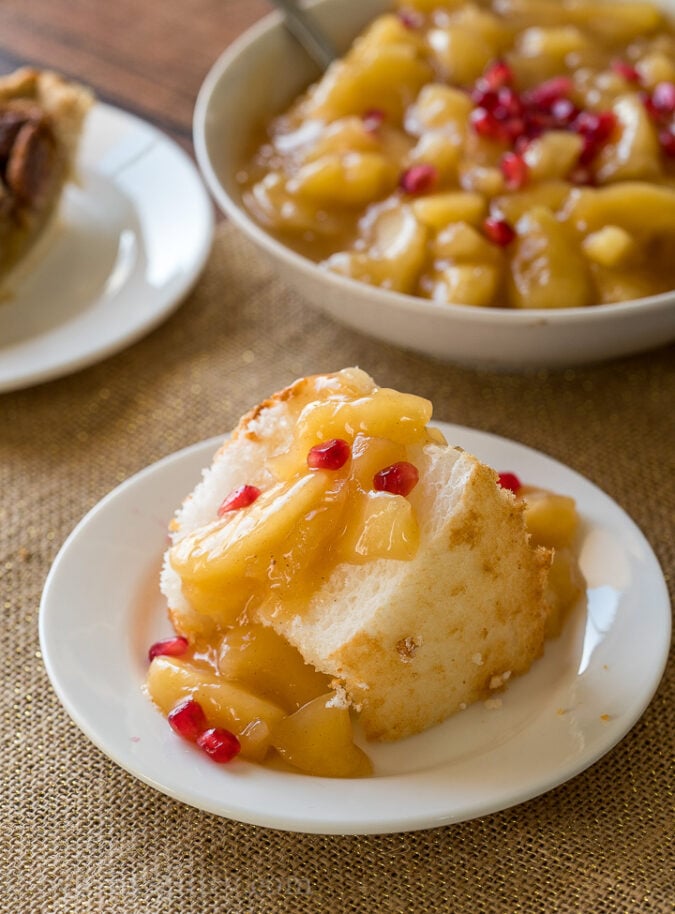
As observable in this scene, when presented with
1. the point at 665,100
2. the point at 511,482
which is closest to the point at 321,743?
the point at 511,482

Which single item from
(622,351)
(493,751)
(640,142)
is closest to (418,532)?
(493,751)

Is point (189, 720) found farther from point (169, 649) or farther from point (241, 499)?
A: point (241, 499)

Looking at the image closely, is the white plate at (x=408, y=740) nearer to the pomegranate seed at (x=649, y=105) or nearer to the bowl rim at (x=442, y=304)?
the bowl rim at (x=442, y=304)

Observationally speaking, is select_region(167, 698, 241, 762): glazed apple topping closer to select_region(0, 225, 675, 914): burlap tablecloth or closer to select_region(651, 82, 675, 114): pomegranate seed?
select_region(0, 225, 675, 914): burlap tablecloth

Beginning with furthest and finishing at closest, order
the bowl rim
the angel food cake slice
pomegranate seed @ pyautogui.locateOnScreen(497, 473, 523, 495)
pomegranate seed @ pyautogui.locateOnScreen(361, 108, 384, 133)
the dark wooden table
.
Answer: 1. the dark wooden table
2. pomegranate seed @ pyautogui.locateOnScreen(361, 108, 384, 133)
3. the bowl rim
4. pomegranate seed @ pyautogui.locateOnScreen(497, 473, 523, 495)
5. the angel food cake slice

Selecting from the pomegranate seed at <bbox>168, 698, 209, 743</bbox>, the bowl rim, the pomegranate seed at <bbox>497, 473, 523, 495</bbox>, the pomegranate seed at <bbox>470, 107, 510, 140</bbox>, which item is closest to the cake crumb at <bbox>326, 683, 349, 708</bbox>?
the pomegranate seed at <bbox>168, 698, 209, 743</bbox>

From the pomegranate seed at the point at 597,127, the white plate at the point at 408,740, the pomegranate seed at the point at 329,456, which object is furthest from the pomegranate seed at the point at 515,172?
the pomegranate seed at the point at 329,456

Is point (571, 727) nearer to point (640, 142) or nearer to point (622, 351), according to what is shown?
point (622, 351)

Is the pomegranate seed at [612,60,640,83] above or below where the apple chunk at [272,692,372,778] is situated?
below
